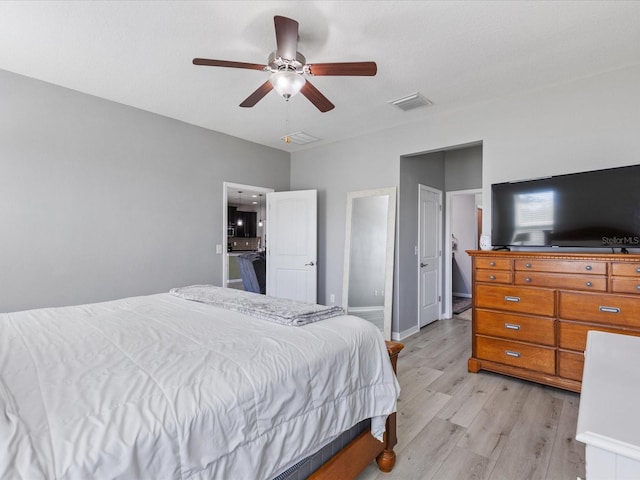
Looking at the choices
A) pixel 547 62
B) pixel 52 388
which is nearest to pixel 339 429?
pixel 52 388

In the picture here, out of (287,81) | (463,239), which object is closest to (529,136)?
(287,81)

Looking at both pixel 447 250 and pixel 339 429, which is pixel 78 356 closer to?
pixel 339 429

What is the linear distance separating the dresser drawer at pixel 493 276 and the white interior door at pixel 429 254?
4.95 feet

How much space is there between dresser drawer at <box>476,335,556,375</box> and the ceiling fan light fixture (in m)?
2.70

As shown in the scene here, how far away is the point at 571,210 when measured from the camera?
268 cm

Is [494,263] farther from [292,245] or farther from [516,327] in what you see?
[292,245]

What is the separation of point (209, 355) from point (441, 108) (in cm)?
344

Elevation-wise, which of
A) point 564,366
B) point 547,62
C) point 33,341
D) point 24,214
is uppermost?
point 547,62

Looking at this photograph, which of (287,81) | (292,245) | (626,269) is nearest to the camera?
(287,81)

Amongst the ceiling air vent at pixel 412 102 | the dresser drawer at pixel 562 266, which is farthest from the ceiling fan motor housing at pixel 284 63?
the dresser drawer at pixel 562 266

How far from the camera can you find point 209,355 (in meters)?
1.26

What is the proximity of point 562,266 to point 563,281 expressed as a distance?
4.8 inches

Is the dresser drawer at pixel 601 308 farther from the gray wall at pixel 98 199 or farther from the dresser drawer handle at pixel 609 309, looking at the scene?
the gray wall at pixel 98 199

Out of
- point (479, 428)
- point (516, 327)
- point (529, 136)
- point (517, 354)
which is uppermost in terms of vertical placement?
point (529, 136)
